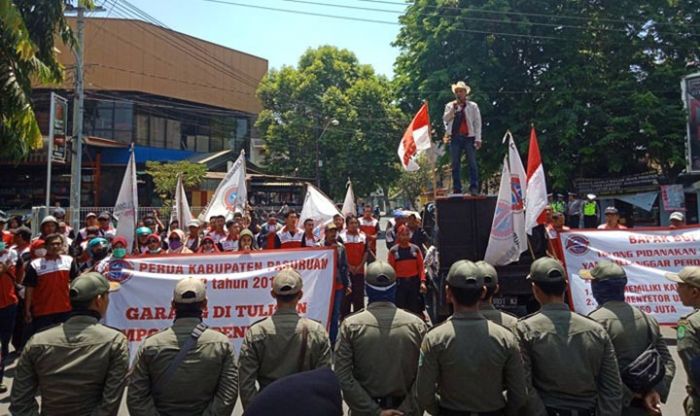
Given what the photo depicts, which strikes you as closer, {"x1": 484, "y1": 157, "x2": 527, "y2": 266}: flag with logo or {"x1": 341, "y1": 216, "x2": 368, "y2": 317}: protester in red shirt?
{"x1": 484, "y1": 157, "x2": 527, "y2": 266}: flag with logo

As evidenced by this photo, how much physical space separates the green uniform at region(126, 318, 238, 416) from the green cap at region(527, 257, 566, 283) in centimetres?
203

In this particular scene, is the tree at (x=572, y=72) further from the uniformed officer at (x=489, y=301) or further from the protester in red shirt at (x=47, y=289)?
the uniformed officer at (x=489, y=301)

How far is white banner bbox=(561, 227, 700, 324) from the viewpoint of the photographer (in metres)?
7.50

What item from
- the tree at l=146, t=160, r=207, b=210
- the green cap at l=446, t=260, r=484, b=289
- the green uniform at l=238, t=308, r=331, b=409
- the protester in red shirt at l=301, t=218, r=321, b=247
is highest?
the tree at l=146, t=160, r=207, b=210

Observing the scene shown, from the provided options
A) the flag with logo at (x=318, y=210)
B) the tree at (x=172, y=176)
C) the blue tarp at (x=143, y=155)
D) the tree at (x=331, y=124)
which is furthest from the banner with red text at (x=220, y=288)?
the tree at (x=331, y=124)

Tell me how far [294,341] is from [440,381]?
3.15ft

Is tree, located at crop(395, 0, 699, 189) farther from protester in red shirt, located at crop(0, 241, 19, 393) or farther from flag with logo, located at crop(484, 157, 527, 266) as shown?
protester in red shirt, located at crop(0, 241, 19, 393)

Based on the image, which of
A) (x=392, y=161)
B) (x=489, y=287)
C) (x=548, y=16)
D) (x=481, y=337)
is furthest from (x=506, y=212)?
(x=392, y=161)

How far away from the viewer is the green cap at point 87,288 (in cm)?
327

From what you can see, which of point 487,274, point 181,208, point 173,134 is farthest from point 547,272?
point 173,134

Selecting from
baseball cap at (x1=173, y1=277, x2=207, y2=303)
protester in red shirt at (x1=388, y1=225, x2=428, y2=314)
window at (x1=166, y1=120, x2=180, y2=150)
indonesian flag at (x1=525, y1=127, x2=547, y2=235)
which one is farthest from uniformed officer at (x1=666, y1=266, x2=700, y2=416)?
window at (x1=166, y1=120, x2=180, y2=150)

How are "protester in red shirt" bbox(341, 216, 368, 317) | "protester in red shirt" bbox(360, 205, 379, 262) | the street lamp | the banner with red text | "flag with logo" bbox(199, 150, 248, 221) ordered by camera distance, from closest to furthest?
the banner with red text
"protester in red shirt" bbox(341, 216, 368, 317)
"protester in red shirt" bbox(360, 205, 379, 262)
"flag with logo" bbox(199, 150, 248, 221)
the street lamp

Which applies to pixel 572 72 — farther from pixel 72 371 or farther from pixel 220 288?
pixel 72 371

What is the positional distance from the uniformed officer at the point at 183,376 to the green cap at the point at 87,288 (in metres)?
0.47
